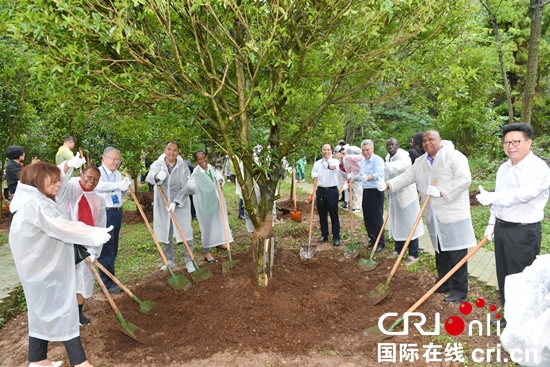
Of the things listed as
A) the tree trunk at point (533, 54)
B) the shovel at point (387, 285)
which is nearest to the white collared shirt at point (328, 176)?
the shovel at point (387, 285)

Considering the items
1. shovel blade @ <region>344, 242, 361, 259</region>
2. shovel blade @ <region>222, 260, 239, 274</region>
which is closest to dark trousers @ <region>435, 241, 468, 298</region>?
shovel blade @ <region>344, 242, 361, 259</region>

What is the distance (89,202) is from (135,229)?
5091 mm

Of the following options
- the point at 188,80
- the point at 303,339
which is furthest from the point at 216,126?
the point at 303,339

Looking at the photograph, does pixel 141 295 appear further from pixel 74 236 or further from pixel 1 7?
pixel 1 7

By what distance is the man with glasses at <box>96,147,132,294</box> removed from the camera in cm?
490

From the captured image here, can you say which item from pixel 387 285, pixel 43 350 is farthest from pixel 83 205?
pixel 387 285

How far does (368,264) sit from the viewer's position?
5.39 metres

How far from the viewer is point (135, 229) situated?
9.13 m

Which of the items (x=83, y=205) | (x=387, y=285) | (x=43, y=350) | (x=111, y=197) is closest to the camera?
(x=43, y=350)

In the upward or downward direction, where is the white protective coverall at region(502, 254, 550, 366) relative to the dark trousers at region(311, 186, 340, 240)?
downward

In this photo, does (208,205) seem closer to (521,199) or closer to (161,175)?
(161,175)

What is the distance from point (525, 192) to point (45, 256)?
4353 mm

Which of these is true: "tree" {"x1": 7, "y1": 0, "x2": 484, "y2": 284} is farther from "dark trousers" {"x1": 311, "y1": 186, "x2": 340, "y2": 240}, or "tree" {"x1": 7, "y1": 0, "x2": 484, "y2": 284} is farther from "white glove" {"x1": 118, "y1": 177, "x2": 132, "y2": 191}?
"dark trousers" {"x1": 311, "y1": 186, "x2": 340, "y2": 240}

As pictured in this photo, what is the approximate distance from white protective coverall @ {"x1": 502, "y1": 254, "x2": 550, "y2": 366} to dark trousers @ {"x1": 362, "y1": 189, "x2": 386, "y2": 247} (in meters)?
3.92
